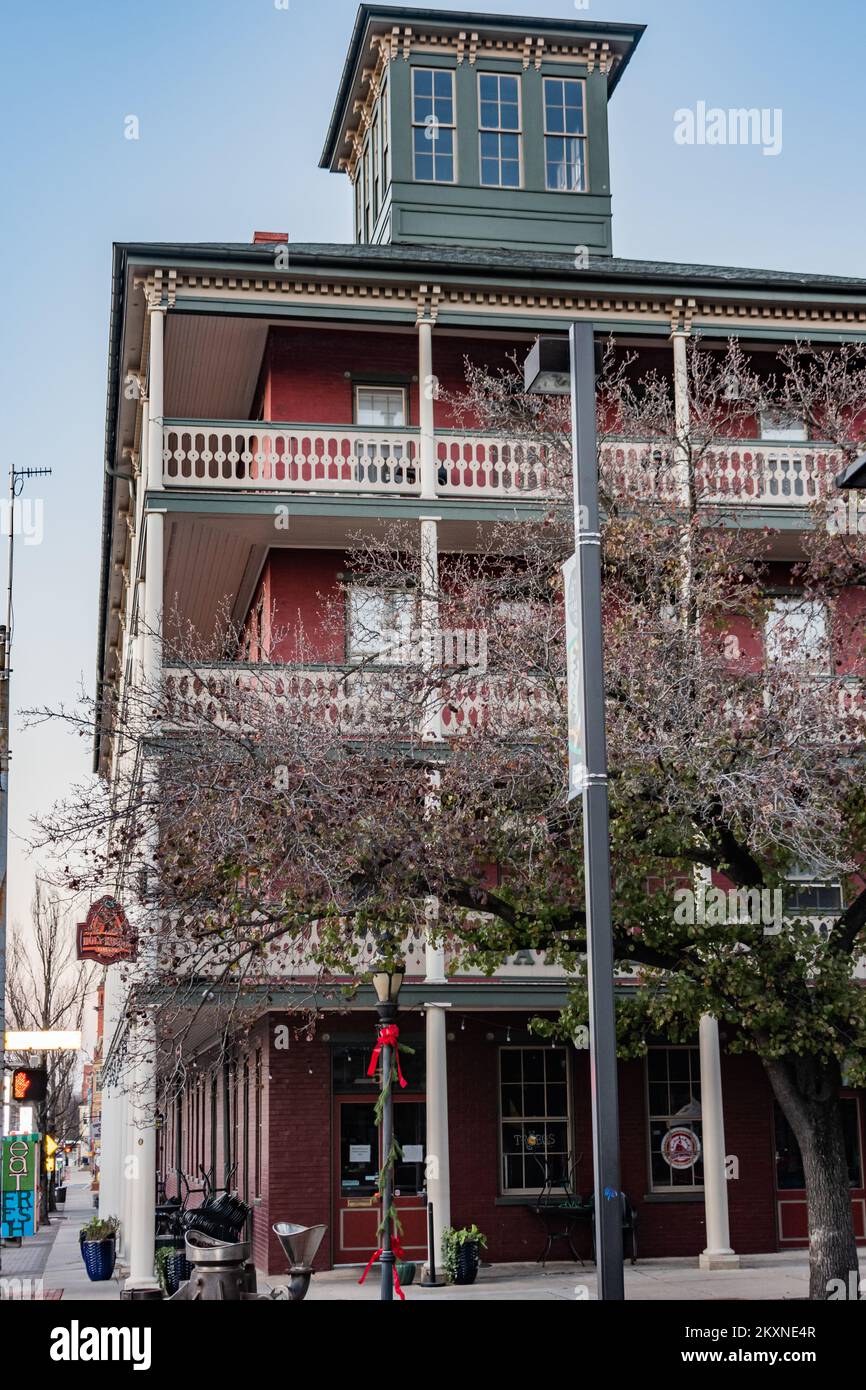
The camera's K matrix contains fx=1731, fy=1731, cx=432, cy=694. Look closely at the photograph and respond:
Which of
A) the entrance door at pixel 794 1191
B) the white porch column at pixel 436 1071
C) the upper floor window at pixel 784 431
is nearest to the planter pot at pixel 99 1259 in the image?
the white porch column at pixel 436 1071

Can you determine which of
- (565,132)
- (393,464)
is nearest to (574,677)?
(393,464)

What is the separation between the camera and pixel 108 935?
1870 centimetres

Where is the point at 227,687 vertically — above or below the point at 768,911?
above

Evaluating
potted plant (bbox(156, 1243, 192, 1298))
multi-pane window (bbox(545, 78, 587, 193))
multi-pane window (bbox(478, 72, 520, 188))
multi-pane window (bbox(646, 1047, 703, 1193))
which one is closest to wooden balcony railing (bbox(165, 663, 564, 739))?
potted plant (bbox(156, 1243, 192, 1298))

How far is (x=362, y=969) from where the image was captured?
890 inches

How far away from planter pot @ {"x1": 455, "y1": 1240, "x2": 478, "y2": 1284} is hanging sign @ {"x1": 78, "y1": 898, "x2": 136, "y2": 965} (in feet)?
18.3

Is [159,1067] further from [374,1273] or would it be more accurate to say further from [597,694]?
[597,694]

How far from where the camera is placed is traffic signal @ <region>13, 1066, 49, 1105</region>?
18.5 m

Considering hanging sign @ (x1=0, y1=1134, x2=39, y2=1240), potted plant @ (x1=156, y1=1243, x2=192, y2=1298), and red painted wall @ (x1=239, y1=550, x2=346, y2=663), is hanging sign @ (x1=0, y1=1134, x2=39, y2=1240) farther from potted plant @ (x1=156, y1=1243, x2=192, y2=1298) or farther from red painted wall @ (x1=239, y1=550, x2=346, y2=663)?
red painted wall @ (x1=239, y1=550, x2=346, y2=663)

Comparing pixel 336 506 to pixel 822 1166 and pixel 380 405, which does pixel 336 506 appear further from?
pixel 822 1166

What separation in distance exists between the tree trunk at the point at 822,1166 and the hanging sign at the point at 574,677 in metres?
6.79

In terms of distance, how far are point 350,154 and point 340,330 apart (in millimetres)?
9393

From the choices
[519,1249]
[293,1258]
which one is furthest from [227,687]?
[519,1249]

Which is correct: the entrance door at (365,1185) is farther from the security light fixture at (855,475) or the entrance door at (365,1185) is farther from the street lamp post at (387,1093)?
the security light fixture at (855,475)
